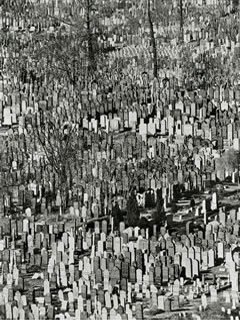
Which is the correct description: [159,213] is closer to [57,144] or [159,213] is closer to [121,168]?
[121,168]

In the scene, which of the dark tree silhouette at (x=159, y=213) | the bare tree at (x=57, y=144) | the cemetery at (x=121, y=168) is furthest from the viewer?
the bare tree at (x=57, y=144)

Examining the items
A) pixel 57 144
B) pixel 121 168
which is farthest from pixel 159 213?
pixel 57 144

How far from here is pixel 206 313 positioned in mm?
17047

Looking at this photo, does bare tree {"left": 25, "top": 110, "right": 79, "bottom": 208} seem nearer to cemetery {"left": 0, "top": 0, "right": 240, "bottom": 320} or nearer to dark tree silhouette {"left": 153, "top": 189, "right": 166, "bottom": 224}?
cemetery {"left": 0, "top": 0, "right": 240, "bottom": 320}

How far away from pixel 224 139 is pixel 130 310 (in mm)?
7784

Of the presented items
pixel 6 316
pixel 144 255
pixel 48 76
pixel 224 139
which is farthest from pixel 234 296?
pixel 48 76

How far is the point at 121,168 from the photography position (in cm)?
2261

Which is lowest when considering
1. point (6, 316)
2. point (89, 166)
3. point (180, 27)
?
→ point (6, 316)

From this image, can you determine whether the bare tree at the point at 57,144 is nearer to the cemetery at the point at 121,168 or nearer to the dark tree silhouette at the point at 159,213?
the cemetery at the point at 121,168

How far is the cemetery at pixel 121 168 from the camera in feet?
59.3

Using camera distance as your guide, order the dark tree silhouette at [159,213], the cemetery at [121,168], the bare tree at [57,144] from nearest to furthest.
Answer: the cemetery at [121,168] → the dark tree silhouette at [159,213] → the bare tree at [57,144]

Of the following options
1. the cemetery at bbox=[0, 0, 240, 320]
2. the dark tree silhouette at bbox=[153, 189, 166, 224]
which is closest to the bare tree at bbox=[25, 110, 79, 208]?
the cemetery at bbox=[0, 0, 240, 320]

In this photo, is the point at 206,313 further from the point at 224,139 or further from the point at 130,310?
the point at 224,139

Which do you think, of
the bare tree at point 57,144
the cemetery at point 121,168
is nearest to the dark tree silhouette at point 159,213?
the cemetery at point 121,168
